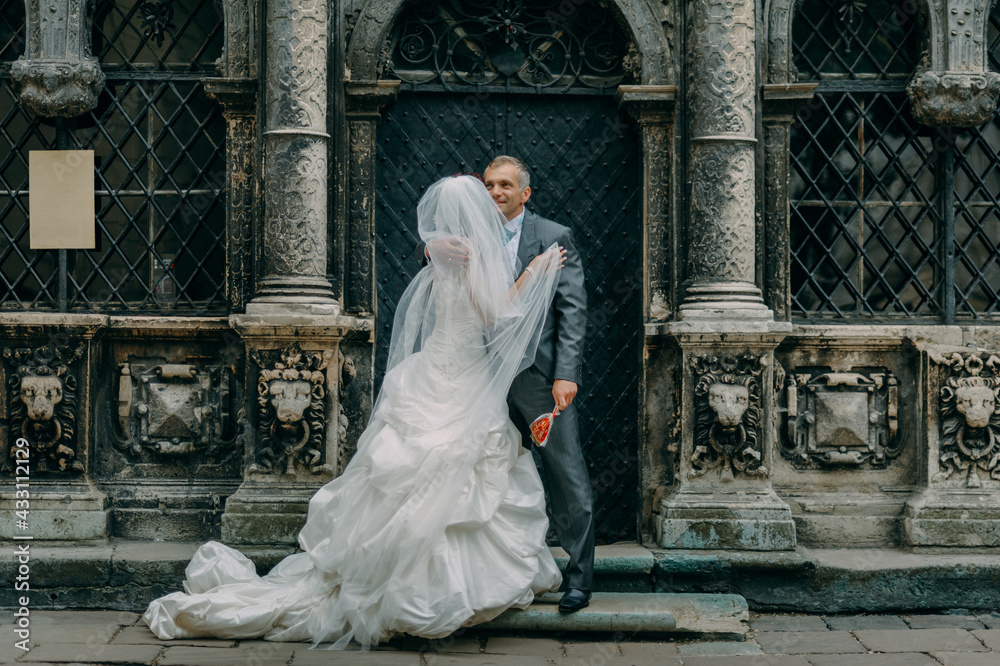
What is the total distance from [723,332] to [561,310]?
45.7 inches

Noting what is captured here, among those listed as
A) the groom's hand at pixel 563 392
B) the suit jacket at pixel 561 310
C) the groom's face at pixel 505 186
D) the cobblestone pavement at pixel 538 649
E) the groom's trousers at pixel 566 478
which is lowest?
the cobblestone pavement at pixel 538 649

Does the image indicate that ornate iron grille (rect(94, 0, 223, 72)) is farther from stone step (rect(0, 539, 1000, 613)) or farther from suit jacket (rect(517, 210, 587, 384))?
stone step (rect(0, 539, 1000, 613))

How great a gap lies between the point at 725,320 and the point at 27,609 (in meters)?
4.20

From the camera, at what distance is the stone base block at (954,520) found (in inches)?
235

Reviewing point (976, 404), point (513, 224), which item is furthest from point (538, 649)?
point (976, 404)

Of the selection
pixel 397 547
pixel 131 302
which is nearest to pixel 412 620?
pixel 397 547

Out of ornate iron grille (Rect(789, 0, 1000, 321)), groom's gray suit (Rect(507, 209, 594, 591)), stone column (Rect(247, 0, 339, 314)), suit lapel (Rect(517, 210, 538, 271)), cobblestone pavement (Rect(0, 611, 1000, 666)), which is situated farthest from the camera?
ornate iron grille (Rect(789, 0, 1000, 321))

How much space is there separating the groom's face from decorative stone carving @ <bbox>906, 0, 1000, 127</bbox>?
2.81 meters

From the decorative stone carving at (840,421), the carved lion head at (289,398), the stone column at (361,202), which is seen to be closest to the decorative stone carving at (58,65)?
the stone column at (361,202)

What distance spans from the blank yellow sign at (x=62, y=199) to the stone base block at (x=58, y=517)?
5.07 feet

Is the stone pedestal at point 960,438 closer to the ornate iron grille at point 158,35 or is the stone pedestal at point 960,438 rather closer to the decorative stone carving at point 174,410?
the decorative stone carving at point 174,410

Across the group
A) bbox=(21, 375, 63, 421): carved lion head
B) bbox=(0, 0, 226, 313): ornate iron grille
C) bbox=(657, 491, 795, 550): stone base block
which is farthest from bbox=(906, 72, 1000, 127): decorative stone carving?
bbox=(21, 375, 63, 421): carved lion head

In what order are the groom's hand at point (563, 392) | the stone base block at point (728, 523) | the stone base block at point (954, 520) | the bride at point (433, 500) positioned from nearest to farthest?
the bride at point (433, 500), the groom's hand at point (563, 392), the stone base block at point (728, 523), the stone base block at point (954, 520)

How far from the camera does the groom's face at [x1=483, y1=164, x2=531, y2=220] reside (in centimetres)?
521
